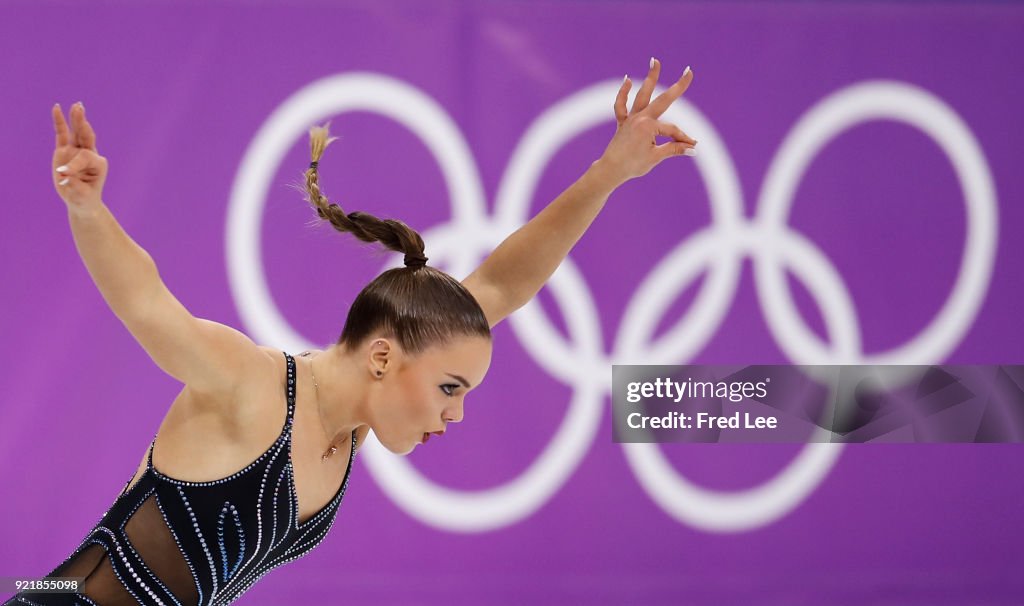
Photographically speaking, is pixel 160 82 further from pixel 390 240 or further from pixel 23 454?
pixel 390 240

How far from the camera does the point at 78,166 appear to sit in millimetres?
1755

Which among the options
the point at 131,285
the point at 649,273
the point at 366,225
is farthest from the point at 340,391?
the point at 649,273

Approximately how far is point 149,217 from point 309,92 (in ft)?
2.54

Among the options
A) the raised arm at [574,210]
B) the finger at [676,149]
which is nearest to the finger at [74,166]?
the raised arm at [574,210]

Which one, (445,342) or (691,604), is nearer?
(445,342)

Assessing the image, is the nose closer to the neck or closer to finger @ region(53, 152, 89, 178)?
the neck

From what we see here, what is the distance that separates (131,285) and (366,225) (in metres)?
0.67

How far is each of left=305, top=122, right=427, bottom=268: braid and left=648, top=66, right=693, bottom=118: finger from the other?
609 mm

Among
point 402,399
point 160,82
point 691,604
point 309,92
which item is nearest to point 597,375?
point 691,604

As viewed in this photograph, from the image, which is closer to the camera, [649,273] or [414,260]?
[414,260]

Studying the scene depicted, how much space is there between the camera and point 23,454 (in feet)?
14.4

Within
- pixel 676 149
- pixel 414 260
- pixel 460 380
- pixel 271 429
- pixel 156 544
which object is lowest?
pixel 156 544

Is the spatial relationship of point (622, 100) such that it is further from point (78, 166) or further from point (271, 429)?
point (78, 166)

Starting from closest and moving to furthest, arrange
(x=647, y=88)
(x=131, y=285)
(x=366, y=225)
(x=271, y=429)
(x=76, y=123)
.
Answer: (x=76, y=123) < (x=131, y=285) < (x=271, y=429) < (x=366, y=225) < (x=647, y=88)
